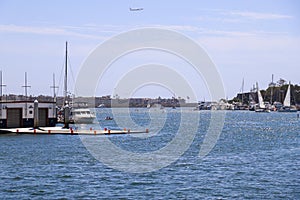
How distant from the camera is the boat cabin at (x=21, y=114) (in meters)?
77.5

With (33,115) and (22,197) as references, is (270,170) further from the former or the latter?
(33,115)

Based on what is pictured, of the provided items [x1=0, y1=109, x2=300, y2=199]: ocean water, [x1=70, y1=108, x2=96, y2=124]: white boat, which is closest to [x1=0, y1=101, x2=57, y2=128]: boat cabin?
[x1=0, y1=109, x2=300, y2=199]: ocean water

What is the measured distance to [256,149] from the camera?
198 feet

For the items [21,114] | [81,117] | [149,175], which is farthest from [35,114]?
[149,175]

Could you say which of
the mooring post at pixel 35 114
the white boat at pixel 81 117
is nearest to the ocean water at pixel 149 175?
the mooring post at pixel 35 114

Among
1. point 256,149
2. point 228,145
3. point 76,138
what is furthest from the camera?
point 76,138

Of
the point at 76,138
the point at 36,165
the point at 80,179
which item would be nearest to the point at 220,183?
the point at 80,179

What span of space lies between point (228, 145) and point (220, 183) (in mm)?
29776

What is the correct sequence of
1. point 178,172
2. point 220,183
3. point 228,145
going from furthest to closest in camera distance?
point 228,145, point 178,172, point 220,183

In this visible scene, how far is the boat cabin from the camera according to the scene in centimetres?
7750

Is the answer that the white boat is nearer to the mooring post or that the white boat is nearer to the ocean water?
the mooring post

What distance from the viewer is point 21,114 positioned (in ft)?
261

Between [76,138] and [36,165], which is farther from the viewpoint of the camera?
[76,138]

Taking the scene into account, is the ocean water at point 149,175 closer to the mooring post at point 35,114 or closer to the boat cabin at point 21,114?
the mooring post at point 35,114
